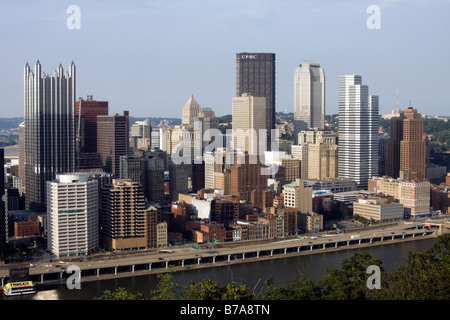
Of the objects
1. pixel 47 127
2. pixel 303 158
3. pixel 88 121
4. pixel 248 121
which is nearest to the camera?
pixel 47 127

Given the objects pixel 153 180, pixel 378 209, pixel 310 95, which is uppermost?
pixel 310 95

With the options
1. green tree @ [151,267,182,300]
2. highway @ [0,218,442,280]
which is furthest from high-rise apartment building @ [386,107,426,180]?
green tree @ [151,267,182,300]

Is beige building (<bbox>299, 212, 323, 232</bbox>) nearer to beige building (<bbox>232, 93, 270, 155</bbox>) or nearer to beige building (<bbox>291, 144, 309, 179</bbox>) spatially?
beige building (<bbox>291, 144, 309, 179</bbox>)

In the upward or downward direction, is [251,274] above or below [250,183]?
below

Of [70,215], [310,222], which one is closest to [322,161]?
[310,222]

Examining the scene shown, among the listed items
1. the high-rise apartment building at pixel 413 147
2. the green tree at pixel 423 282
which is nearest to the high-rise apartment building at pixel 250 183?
the high-rise apartment building at pixel 413 147

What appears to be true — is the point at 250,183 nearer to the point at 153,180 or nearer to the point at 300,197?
the point at 300,197

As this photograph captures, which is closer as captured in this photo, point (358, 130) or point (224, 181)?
point (224, 181)
